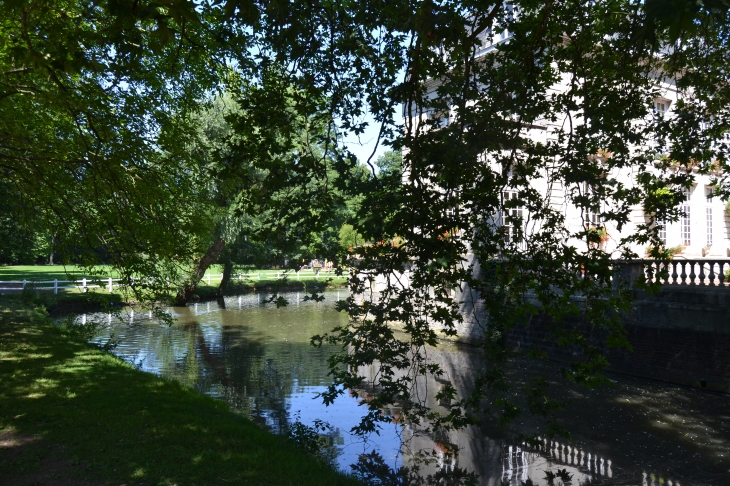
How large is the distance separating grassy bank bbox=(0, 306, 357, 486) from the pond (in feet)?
5.95

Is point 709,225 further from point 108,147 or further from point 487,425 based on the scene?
point 108,147

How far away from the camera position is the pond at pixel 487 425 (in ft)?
30.0

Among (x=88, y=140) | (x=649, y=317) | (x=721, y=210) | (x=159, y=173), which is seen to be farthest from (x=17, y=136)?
(x=721, y=210)

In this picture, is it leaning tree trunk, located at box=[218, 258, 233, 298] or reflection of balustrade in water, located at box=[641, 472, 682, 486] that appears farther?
leaning tree trunk, located at box=[218, 258, 233, 298]

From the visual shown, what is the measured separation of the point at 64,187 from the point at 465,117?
7513mm

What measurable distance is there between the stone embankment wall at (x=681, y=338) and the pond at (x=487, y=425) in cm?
44

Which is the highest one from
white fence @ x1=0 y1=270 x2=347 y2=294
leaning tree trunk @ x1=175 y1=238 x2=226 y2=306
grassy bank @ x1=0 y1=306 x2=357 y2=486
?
leaning tree trunk @ x1=175 y1=238 x2=226 y2=306

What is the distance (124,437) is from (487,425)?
675 cm

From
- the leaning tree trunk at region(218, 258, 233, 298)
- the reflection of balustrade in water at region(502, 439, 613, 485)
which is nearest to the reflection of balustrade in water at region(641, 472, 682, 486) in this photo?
the reflection of balustrade in water at region(502, 439, 613, 485)

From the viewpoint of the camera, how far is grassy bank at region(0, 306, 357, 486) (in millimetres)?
6172

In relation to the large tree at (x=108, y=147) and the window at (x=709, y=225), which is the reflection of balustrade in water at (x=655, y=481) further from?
the window at (x=709, y=225)

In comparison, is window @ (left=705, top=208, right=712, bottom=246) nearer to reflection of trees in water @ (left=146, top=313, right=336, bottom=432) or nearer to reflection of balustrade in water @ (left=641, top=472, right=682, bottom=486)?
reflection of trees in water @ (left=146, top=313, right=336, bottom=432)

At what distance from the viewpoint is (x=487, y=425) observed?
11.3 metres

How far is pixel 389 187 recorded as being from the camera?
625 centimetres
